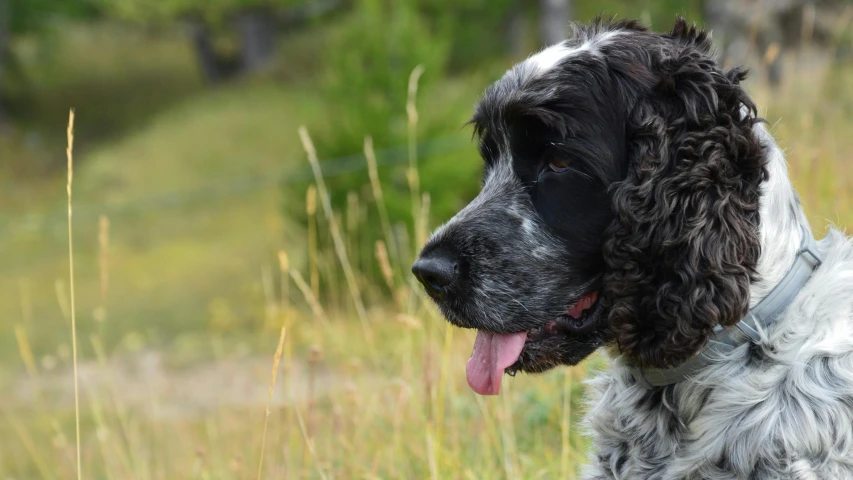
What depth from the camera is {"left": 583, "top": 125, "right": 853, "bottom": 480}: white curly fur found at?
2.45m

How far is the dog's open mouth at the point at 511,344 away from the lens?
111 inches

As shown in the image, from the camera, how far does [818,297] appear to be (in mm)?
2568

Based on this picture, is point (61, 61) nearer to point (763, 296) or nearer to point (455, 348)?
point (455, 348)

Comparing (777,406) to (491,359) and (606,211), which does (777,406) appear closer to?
(606,211)

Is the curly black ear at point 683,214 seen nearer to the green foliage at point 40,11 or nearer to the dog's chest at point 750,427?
the dog's chest at point 750,427

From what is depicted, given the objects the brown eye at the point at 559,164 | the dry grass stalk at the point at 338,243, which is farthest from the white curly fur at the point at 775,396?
the dry grass stalk at the point at 338,243

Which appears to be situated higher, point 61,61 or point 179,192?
point 61,61

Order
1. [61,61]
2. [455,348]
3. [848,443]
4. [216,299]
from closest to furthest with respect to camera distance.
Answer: [848,443], [455,348], [216,299], [61,61]

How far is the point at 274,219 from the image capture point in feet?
20.2

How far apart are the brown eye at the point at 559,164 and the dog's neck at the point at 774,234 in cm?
56

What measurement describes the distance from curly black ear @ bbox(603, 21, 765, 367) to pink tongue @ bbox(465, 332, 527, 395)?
0.38m

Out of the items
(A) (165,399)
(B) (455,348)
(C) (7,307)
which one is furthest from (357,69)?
(C) (7,307)

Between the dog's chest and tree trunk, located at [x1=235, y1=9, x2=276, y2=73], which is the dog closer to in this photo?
the dog's chest

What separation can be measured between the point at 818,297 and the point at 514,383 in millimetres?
2611
